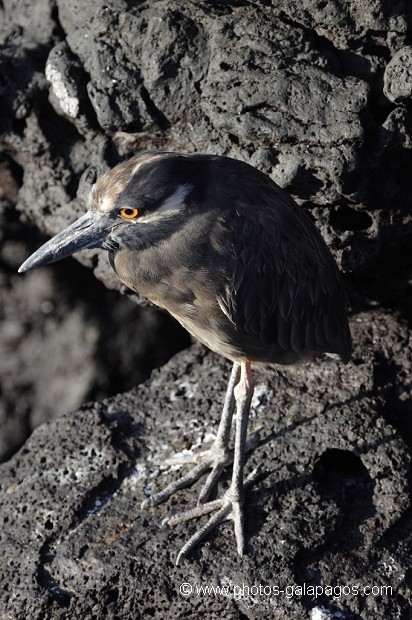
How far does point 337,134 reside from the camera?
345 centimetres

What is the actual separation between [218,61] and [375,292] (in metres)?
1.62

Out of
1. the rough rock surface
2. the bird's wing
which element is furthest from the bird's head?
the rough rock surface

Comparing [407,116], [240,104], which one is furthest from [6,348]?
[407,116]

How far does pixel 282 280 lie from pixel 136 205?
813 millimetres

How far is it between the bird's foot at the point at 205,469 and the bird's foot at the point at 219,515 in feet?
0.29

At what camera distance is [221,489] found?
3633 millimetres

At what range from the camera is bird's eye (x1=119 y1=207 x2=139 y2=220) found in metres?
3.00

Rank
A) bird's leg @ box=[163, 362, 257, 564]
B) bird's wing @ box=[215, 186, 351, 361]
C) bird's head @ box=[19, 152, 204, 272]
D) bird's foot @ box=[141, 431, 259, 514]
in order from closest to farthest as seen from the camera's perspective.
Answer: bird's head @ box=[19, 152, 204, 272]
bird's wing @ box=[215, 186, 351, 361]
bird's leg @ box=[163, 362, 257, 564]
bird's foot @ box=[141, 431, 259, 514]

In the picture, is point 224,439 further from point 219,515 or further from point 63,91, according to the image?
point 63,91

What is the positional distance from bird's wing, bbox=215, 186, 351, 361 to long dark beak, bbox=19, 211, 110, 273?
494mm

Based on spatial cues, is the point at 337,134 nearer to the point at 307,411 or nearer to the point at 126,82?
the point at 126,82

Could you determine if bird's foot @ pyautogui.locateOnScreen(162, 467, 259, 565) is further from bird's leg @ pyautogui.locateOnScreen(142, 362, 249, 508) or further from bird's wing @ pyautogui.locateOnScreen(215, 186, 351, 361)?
bird's wing @ pyautogui.locateOnScreen(215, 186, 351, 361)
